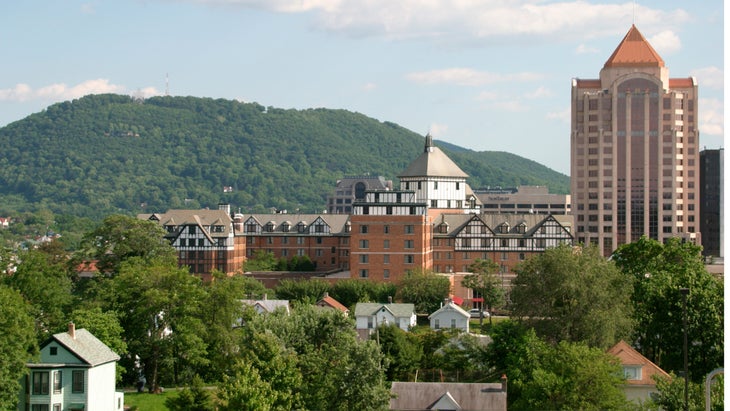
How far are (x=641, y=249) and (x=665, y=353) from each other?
1388cm

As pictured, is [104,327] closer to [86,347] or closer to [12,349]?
[86,347]

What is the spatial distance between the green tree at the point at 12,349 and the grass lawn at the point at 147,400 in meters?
5.24

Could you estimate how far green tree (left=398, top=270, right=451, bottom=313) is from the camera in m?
76.6

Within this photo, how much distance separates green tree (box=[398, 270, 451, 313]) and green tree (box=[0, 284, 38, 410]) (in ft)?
116

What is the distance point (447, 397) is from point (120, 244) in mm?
28985

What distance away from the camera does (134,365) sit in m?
52.4

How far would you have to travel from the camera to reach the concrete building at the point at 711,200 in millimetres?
134625

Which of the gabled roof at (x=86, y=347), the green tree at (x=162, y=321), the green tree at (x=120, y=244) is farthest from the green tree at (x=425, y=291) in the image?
the gabled roof at (x=86, y=347)

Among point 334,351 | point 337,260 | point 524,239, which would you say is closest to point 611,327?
point 334,351

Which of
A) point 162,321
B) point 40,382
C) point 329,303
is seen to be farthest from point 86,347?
point 329,303

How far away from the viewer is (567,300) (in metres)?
49.7

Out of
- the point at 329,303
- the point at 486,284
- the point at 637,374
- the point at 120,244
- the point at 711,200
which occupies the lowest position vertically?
the point at 637,374

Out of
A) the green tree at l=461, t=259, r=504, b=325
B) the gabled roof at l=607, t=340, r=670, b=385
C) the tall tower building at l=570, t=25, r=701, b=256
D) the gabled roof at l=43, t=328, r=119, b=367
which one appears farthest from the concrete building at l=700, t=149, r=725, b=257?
the gabled roof at l=43, t=328, r=119, b=367

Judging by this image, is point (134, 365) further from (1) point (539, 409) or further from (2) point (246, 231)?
(2) point (246, 231)
